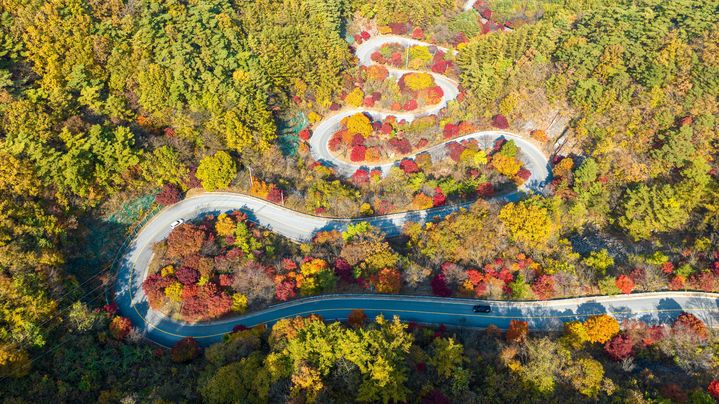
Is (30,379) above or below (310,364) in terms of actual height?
below

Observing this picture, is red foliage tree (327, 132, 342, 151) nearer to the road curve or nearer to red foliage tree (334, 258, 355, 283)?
red foliage tree (334, 258, 355, 283)

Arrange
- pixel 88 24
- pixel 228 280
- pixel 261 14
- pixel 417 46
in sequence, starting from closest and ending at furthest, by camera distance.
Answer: pixel 228 280 < pixel 88 24 < pixel 261 14 < pixel 417 46

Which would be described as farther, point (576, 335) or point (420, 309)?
point (420, 309)

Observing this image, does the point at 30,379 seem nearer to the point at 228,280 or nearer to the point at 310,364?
the point at 228,280

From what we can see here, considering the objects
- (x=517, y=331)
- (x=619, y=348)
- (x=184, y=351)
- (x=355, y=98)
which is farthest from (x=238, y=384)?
(x=355, y=98)

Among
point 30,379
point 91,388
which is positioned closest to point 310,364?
point 91,388

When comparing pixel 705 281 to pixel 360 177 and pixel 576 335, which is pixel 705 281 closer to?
pixel 576 335

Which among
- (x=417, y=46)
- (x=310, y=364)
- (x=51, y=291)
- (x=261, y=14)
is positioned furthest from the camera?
(x=417, y=46)
